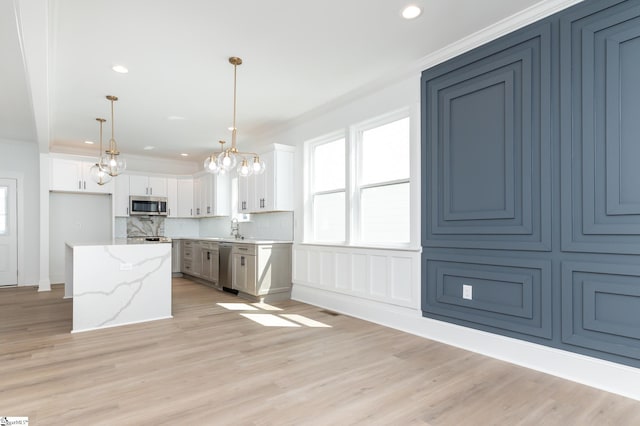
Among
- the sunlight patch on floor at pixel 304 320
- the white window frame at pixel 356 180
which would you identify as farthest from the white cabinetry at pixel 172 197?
the sunlight patch on floor at pixel 304 320

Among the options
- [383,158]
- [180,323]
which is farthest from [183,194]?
[383,158]

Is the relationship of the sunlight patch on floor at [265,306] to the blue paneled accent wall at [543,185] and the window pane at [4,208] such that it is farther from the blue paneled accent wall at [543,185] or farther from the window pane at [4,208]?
the window pane at [4,208]

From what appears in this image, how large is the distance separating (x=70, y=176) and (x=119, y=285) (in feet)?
12.8

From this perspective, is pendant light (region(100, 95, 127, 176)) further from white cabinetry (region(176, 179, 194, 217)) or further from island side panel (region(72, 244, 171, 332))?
white cabinetry (region(176, 179, 194, 217))

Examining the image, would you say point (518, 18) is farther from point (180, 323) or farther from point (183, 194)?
point (183, 194)

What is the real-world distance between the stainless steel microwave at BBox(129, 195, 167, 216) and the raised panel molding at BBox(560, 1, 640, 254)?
23.7 feet

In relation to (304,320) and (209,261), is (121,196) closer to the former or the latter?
(209,261)

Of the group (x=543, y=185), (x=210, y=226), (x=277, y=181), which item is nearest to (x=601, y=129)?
(x=543, y=185)

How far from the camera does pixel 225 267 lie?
587 cm

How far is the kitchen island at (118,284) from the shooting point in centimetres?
373

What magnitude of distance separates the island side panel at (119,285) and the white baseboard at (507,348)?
2.14 meters

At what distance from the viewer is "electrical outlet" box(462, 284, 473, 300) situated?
3174mm

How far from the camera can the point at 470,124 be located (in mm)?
3230

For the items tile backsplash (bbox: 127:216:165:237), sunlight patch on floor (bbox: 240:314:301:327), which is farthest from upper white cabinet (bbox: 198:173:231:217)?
sunlight patch on floor (bbox: 240:314:301:327)
